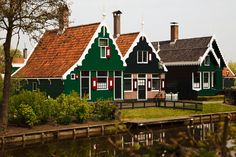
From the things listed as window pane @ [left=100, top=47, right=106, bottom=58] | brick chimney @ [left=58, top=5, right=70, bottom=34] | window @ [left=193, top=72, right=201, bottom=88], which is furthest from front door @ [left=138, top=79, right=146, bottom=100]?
brick chimney @ [left=58, top=5, right=70, bottom=34]

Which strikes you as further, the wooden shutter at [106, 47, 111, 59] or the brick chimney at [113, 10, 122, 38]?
the brick chimney at [113, 10, 122, 38]

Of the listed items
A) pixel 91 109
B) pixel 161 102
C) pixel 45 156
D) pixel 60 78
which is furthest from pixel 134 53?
pixel 45 156

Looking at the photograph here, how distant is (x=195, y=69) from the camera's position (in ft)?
143

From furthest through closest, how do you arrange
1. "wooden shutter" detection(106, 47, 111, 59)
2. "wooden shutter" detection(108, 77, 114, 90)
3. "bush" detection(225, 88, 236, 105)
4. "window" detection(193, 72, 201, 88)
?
"window" detection(193, 72, 201, 88), "bush" detection(225, 88, 236, 105), "wooden shutter" detection(108, 77, 114, 90), "wooden shutter" detection(106, 47, 111, 59)

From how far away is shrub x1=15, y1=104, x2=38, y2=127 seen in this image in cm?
2462

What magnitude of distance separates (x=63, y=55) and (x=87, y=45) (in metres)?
2.67

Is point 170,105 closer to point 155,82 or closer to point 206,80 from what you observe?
point 155,82

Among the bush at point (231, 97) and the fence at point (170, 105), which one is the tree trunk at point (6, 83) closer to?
the fence at point (170, 105)

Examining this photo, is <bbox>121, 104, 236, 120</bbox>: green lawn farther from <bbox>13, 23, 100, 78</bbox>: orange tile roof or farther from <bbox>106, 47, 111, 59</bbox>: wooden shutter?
<bbox>13, 23, 100, 78</bbox>: orange tile roof

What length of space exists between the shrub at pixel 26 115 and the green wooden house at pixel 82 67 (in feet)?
26.5

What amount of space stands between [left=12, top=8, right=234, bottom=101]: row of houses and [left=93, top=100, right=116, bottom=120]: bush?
5.36m

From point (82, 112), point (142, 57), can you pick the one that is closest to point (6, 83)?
point (82, 112)

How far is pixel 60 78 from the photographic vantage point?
1297 inches

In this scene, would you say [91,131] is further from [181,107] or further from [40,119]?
[181,107]
